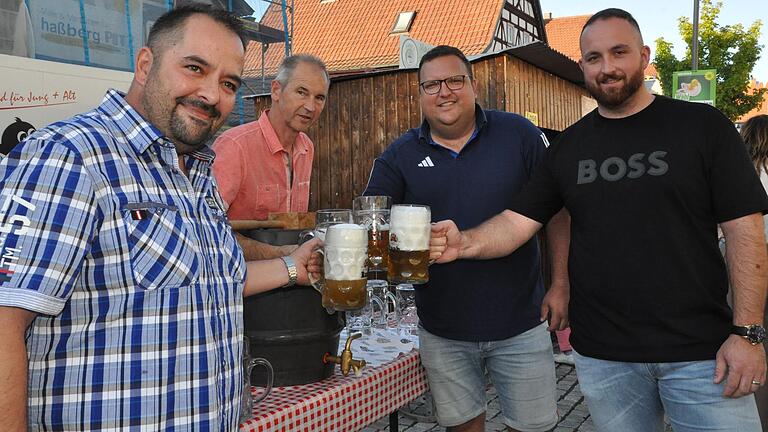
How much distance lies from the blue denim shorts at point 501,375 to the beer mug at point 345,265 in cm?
93

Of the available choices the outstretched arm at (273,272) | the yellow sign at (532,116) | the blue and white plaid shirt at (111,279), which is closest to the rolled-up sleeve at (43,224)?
the blue and white plaid shirt at (111,279)

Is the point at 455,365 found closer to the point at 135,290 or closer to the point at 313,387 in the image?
the point at 313,387

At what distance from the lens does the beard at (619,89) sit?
2.17m

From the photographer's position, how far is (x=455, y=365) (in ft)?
8.60

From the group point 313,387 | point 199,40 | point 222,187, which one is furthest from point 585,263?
point 222,187

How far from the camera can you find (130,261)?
4.27ft

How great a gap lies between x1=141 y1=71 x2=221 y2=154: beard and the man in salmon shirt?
1.44 metres

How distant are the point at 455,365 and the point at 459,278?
382 millimetres

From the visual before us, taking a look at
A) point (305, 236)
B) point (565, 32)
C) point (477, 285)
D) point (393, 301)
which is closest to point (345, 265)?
point (305, 236)

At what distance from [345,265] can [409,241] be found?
244 millimetres

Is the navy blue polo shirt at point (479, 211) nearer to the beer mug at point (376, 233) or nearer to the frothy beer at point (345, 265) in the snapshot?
the beer mug at point (376, 233)

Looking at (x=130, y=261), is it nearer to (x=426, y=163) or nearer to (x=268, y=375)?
(x=268, y=375)

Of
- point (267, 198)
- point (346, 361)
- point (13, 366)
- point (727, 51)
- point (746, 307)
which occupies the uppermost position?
point (727, 51)

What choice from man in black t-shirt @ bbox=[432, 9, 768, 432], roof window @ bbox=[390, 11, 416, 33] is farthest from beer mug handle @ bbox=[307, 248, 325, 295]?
roof window @ bbox=[390, 11, 416, 33]
